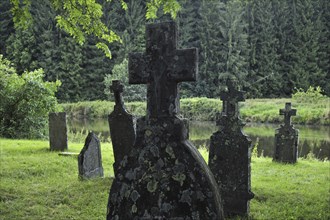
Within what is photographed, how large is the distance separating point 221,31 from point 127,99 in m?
17.1

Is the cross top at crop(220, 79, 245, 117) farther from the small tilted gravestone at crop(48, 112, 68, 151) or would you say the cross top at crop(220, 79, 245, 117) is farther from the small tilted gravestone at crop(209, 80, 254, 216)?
the small tilted gravestone at crop(48, 112, 68, 151)

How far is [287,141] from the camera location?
37.1 feet

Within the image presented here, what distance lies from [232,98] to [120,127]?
2.34 m

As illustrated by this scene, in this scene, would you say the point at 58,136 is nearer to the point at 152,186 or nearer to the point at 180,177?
the point at 152,186

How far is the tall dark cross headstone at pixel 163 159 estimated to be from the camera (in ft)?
8.17

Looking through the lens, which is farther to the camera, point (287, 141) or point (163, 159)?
point (287, 141)

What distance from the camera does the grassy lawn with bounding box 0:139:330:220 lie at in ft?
20.2

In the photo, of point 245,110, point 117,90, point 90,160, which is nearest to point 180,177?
point 117,90

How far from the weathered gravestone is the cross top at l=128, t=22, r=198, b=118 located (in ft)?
15.3

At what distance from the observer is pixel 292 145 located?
445 inches

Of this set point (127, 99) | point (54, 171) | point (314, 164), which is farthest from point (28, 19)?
point (127, 99)

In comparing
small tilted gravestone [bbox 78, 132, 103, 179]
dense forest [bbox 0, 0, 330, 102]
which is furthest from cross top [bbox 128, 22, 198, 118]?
dense forest [bbox 0, 0, 330, 102]

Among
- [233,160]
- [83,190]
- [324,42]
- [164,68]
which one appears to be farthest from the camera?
[324,42]

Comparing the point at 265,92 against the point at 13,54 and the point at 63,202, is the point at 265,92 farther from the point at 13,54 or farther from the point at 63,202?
the point at 63,202
